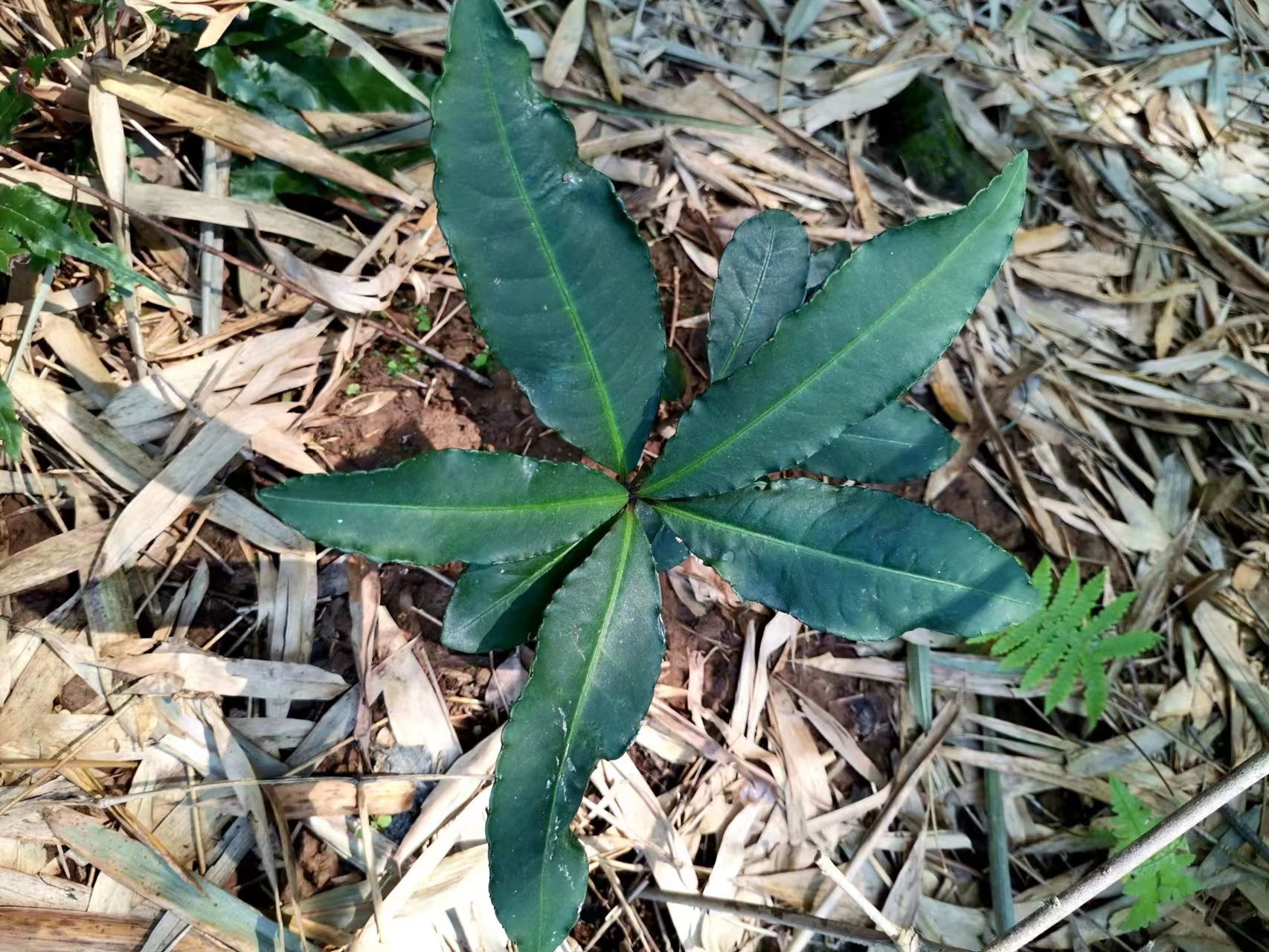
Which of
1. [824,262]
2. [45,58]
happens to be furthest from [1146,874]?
[45,58]

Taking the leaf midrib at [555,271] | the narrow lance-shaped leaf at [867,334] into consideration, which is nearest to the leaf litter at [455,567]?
the leaf midrib at [555,271]

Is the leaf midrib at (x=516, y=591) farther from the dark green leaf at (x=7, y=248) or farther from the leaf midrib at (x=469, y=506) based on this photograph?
the dark green leaf at (x=7, y=248)

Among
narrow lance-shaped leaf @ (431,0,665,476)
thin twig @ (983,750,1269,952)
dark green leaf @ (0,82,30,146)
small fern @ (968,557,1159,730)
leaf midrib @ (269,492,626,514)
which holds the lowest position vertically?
small fern @ (968,557,1159,730)

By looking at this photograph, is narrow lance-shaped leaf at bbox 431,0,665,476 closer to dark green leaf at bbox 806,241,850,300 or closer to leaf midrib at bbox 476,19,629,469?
leaf midrib at bbox 476,19,629,469

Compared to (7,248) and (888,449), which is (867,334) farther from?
(7,248)

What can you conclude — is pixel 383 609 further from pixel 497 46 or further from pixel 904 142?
pixel 904 142

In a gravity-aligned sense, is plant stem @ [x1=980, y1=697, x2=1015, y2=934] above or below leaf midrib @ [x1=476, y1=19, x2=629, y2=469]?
below

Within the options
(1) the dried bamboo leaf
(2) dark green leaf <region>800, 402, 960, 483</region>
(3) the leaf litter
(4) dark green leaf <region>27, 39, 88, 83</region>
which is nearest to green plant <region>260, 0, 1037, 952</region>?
(2) dark green leaf <region>800, 402, 960, 483</region>
